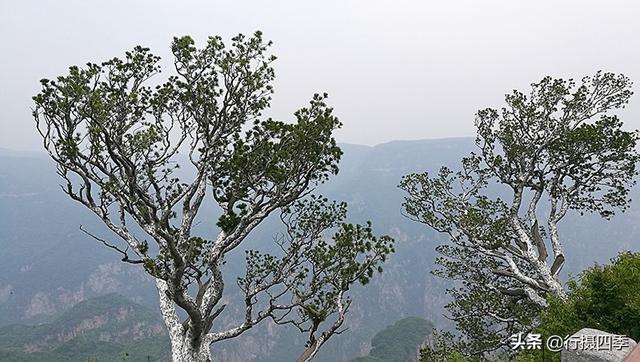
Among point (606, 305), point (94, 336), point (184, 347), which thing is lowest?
point (606, 305)

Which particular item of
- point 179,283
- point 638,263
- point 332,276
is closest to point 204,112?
point 179,283

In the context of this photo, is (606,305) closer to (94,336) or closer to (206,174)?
(206,174)

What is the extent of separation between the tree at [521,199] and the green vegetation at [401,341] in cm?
12246

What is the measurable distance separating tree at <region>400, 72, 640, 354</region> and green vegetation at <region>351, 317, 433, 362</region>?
122457 millimetres

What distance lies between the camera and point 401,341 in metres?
145

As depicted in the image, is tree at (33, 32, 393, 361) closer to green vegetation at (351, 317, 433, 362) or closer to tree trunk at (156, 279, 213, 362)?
tree trunk at (156, 279, 213, 362)

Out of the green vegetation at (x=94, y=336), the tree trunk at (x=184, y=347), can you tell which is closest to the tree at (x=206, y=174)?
the tree trunk at (x=184, y=347)

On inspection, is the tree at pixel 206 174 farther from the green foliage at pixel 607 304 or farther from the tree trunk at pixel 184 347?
the green foliage at pixel 607 304

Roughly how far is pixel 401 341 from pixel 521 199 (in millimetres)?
135929

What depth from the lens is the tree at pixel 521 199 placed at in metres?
18.1

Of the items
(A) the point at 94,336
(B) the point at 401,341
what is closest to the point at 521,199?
(B) the point at 401,341

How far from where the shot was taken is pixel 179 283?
11.1 m

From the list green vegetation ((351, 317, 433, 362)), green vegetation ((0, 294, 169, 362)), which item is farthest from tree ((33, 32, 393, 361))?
green vegetation ((351, 317, 433, 362))

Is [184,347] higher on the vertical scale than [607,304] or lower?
higher
